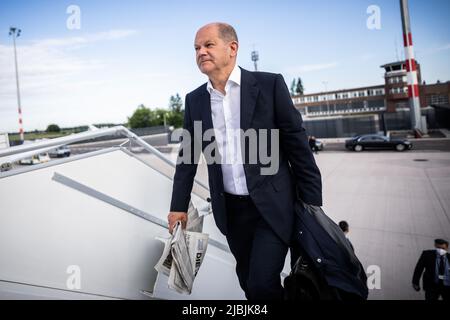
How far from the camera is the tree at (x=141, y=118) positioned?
84.1 meters

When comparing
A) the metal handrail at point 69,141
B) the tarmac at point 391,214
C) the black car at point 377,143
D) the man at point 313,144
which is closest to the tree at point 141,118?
the man at point 313,144

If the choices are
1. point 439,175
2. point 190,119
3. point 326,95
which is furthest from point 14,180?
point 326,95

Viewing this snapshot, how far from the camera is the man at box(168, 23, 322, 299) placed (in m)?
1.61

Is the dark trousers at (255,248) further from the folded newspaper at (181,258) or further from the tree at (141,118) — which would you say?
the tree at (141,118)

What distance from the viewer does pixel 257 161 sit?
165 centimetres

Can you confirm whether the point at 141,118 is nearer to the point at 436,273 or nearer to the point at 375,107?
the point at 375,107

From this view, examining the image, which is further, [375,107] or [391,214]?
[375,107]

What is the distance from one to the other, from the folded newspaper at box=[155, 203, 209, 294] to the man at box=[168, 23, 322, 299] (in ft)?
0.43

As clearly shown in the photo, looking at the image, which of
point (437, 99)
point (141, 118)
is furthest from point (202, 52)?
point (141, 118)

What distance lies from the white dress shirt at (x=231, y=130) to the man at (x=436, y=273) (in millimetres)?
2994

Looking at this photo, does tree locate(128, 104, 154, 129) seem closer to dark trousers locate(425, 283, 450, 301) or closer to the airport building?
the airport building

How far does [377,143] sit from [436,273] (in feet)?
53.0

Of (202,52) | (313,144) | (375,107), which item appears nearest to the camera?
(202,52)

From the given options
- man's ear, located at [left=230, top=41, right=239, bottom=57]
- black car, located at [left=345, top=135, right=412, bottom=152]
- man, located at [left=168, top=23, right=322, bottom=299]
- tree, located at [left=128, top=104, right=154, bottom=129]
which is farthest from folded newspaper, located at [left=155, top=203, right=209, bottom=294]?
tree, located at [left=128, top=104, right=154, bottom=129]
